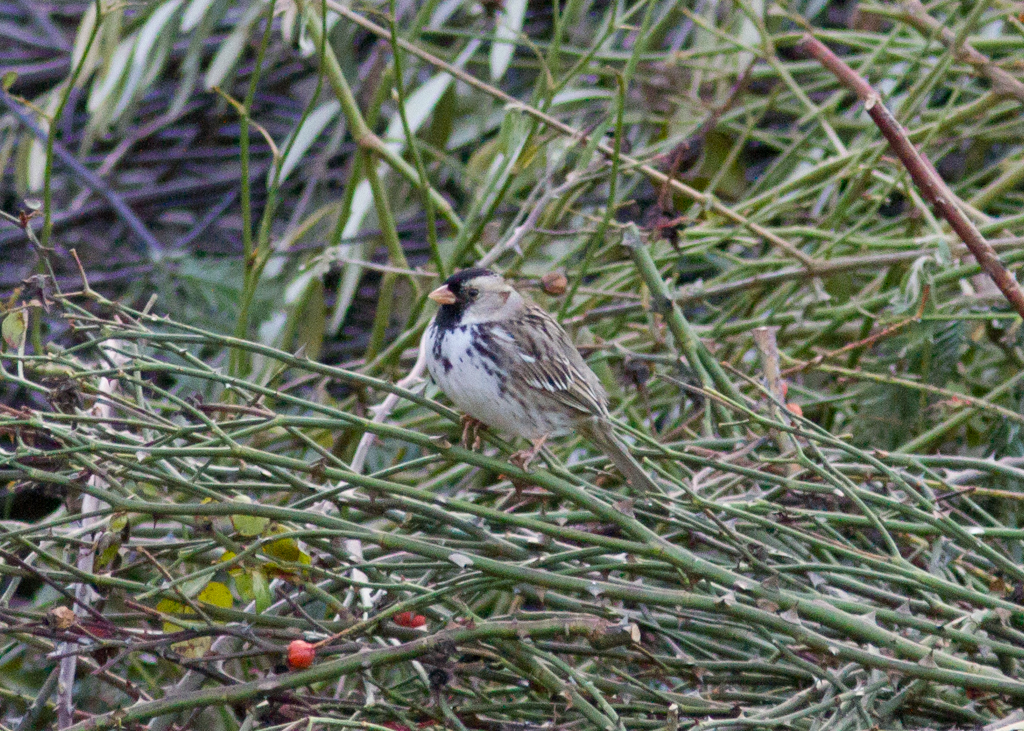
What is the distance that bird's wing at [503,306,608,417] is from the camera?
2.39 metres

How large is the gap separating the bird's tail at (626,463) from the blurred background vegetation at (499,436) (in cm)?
3

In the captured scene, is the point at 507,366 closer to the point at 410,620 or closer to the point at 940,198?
the point at 410,620

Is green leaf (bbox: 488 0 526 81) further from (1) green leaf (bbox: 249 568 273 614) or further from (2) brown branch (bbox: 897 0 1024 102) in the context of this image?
(1) green leaf (bbox: 249 568 273 614)

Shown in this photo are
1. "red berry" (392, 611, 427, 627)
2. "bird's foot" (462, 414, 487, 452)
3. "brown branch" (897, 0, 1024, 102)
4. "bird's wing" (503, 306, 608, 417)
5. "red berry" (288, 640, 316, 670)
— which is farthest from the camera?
"brown branch" (897, 0, 1024, 102)

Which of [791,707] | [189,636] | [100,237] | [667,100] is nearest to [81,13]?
[100,237]

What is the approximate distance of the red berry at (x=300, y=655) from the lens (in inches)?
67.6

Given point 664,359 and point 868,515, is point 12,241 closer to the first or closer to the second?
point 664,359

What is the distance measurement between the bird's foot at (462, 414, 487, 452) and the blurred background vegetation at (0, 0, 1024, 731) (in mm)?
91

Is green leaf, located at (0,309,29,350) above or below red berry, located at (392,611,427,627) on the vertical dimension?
above

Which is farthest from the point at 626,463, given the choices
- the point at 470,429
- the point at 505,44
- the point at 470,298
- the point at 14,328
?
the point at 505,44

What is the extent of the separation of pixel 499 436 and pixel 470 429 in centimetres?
33

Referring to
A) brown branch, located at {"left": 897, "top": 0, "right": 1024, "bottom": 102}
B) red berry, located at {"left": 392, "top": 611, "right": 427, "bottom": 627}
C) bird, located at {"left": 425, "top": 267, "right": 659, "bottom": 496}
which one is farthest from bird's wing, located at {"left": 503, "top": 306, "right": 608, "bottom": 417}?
brown branch, located at {"left": 897, "top": 0, "right": 1024, "bottom": 102}

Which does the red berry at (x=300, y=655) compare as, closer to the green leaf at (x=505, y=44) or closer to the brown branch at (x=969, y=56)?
the green leaf at (x=505, y=44)

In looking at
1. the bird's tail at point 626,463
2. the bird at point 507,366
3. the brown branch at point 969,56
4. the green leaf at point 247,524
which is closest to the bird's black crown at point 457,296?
the bird at point 507,366
